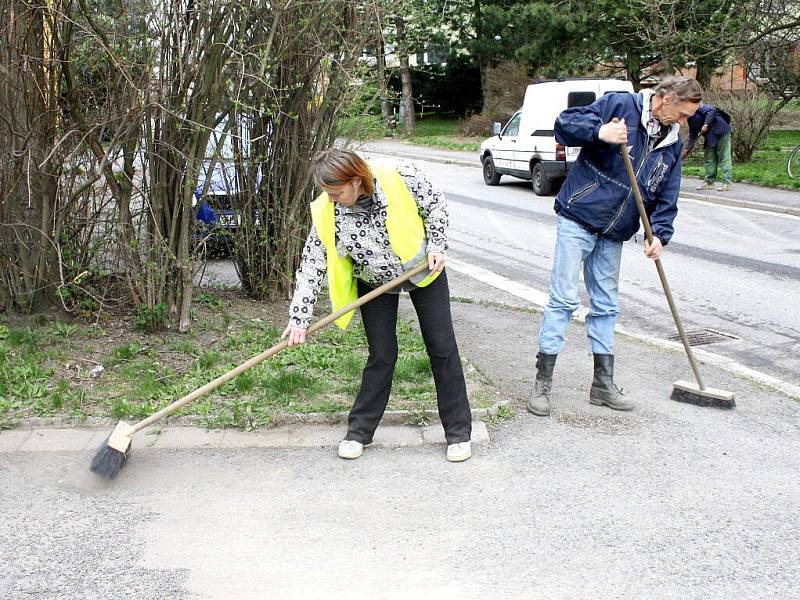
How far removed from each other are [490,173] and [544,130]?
2.58 metres

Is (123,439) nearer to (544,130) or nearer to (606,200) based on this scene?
(606,200)

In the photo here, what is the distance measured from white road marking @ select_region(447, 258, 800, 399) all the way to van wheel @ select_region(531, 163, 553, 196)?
21.2 feet

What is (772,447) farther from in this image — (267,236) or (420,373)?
(267,236)

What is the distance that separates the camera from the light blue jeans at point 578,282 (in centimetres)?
504

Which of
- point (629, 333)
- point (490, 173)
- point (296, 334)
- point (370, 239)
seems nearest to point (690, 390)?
point (629, 333)

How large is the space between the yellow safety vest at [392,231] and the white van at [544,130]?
1209cm

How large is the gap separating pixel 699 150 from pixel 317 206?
18.6 meters

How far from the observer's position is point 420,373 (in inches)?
222

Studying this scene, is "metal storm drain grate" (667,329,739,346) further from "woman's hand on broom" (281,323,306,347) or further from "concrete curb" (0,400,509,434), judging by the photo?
"woman's hand on broom" (281,323,306,347)

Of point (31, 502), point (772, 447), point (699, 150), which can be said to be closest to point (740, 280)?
point (772, 447)

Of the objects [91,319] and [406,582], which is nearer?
[406,582]

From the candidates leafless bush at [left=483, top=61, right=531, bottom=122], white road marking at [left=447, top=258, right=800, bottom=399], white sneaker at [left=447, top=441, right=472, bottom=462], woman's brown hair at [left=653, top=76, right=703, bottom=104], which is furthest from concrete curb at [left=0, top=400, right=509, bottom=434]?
leafless bush at [left=483, top=61, right=531, bottom=122]

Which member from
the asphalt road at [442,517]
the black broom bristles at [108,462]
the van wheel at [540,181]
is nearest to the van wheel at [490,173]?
the van wheel at [540,181]

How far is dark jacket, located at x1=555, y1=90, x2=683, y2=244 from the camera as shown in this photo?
4.78m
